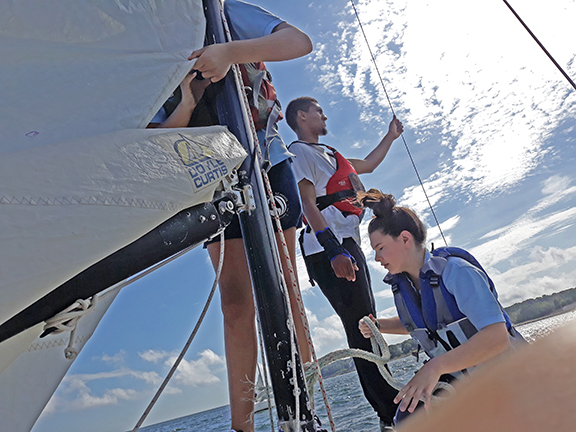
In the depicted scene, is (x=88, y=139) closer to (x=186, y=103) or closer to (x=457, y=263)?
(x=186, y=103)

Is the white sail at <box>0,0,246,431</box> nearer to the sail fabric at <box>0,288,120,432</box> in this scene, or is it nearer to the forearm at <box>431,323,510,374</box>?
the sail fabric at <box>0,288,120,432</box>

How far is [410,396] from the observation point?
136 centimetres

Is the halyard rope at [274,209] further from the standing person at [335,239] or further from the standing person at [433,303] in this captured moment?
the standing person at [335,239]

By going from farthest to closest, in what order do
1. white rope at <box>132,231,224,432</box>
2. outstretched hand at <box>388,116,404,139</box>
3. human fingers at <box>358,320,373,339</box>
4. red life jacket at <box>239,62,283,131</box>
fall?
outstretched hand at <box>388,116,404,139</box> < human fingers at <box>358,320,373,339</box> < red life jacket at <box>239,62,283,131</box> < white rope at <box>132,231,224,432</box>

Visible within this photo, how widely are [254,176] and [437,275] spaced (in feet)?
2.95

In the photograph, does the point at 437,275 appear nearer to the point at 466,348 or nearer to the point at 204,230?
the point at 466,348

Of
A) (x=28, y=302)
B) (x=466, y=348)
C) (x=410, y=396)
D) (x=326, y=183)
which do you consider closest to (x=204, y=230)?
(x=28, y=302)

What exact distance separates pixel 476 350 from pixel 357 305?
0.83m

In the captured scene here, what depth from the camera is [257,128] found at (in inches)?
69.8

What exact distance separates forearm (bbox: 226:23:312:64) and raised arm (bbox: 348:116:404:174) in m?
1.71

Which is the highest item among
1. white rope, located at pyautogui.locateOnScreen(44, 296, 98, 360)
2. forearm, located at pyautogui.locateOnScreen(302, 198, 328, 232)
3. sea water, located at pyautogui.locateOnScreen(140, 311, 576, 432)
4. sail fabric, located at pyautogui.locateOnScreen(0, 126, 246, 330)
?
forearm, located at pyautogui.locateOnScreen(302, 198, 328, 232)

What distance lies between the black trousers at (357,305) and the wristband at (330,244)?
0.40 ft

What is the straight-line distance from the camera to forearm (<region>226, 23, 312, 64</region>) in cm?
153


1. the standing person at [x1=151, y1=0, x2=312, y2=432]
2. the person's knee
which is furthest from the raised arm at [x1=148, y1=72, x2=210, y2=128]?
Answer: the person's knee
